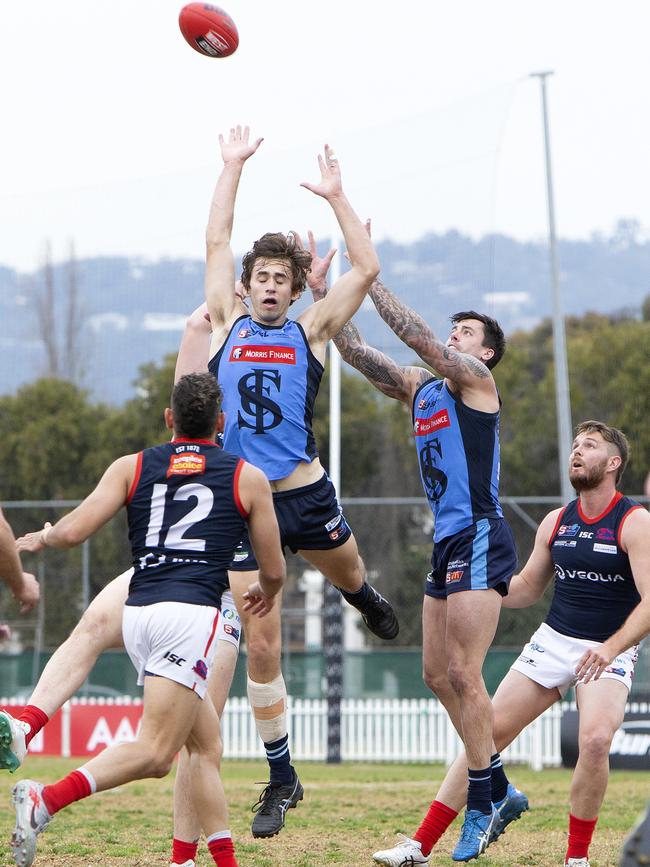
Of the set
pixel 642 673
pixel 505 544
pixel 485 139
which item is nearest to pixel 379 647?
pixel 642 673

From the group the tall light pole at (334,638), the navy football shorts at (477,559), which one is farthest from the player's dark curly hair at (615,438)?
the tall light pole at (334,638)

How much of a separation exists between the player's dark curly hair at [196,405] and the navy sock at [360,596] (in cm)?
213

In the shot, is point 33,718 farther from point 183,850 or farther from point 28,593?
point 183,850

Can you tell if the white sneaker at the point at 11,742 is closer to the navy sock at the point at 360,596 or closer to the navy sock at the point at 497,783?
the navy sock at the point at 360,596

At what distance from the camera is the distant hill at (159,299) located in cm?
2211

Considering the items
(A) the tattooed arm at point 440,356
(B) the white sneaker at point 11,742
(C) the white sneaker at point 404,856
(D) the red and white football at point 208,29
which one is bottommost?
(C) the white sneaker at point 404,856

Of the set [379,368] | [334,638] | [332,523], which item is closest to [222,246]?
[379,368]

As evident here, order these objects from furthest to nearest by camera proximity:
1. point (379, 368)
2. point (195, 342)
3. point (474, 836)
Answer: point (379, 368) → point (195, 342) → point (474, 836)

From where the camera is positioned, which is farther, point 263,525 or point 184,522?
point 263,525

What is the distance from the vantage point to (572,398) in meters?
25.4

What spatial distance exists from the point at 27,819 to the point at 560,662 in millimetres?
3207

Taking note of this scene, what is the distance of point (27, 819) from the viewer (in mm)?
→ 4941

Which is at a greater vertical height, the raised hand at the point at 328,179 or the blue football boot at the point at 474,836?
the raised hand at the point at 328,179

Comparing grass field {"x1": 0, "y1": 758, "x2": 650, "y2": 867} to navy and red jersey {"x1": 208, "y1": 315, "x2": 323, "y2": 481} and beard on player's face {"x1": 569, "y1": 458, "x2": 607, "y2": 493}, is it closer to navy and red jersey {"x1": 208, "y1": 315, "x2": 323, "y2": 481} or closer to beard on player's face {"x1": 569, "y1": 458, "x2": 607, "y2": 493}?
beard on player's face {"x1": 569, "y1": 458, "x2": 607, "y2": 493}
